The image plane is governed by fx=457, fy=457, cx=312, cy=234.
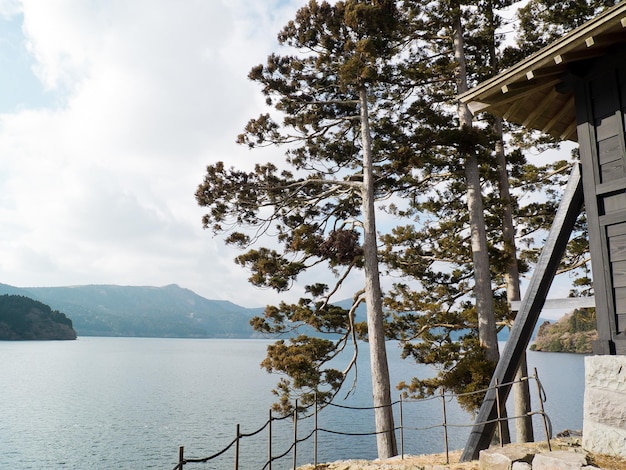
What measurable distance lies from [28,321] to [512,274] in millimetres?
153984

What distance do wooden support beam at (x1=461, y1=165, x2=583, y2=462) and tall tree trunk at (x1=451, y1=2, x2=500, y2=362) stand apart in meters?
5.19

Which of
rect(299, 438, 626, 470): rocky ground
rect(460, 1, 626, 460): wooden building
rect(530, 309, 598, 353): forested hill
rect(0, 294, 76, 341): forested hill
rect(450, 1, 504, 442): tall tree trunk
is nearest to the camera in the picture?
rect(299, 438, 626, 470): rocky ground

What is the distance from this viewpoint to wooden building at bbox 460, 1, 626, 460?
5.55 m

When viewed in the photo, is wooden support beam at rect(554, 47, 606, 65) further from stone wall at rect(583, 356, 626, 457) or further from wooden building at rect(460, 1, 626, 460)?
stone wall at rect(583, 356, 626, 457)

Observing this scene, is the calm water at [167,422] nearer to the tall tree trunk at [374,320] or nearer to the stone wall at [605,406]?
the tall tree trunk at [374,320]

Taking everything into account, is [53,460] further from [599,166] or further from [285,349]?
[599,166]

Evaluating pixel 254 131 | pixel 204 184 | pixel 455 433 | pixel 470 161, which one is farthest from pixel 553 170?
pixel 455 433

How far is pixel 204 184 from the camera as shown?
588 inches

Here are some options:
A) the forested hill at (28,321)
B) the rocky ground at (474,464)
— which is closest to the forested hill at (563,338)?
the rocky ground at (474,464)

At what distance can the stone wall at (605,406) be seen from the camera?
5227 mm

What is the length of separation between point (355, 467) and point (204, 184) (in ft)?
33.1

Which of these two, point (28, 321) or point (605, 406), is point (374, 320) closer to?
point (605, 406)

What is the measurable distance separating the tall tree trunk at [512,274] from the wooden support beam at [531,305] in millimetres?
5660

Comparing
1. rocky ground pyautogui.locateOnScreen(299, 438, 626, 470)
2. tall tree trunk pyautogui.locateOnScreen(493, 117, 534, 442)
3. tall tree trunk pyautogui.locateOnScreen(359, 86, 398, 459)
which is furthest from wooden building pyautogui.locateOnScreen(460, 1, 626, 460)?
tall tree trunk pyautogui.locateOnScreen(493, 117, 534, 442)
